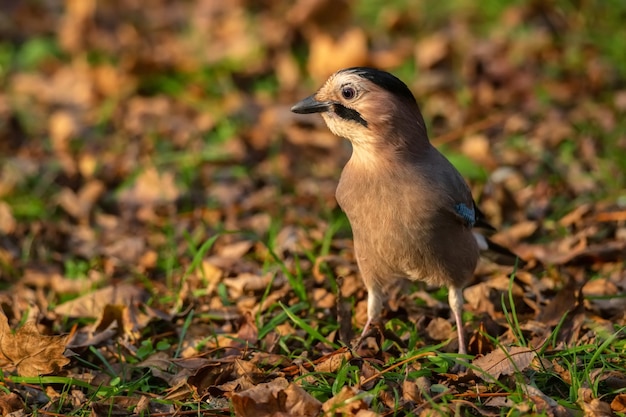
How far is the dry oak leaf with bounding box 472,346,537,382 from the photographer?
12.3 ft

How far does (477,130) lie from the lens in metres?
7.07

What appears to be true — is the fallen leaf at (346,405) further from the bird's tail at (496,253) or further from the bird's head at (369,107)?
the bird's tail at (496,253)

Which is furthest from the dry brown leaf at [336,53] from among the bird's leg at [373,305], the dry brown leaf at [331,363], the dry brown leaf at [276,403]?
the dry brown leaf at [276,403]

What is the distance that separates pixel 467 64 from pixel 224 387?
4.65m

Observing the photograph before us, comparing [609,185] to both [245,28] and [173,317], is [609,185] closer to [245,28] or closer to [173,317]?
[173,317]

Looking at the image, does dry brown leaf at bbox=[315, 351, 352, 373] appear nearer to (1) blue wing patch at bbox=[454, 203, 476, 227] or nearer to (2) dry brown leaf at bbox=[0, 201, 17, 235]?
(1) blue wing patch at bbox=[454, 203, 476, 227]

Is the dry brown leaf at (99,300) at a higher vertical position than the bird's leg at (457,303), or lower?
lower

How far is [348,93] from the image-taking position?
422 cm

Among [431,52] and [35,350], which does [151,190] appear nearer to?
[35,350]

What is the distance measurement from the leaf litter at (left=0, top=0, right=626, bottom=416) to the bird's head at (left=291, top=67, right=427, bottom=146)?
2.70 ft

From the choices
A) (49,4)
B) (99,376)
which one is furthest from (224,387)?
(49,4)

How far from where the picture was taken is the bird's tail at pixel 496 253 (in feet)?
16.2

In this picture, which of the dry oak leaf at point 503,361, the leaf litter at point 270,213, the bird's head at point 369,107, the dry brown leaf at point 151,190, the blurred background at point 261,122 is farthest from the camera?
the dry brown leaf at point 151,190

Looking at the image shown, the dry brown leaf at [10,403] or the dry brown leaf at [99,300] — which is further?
the dry brown leaf at [99,300]
